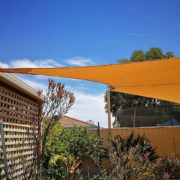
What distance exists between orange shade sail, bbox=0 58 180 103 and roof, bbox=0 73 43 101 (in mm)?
405

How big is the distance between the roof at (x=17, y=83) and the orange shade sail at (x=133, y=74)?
0.40 metres

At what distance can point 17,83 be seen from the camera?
6.62 m

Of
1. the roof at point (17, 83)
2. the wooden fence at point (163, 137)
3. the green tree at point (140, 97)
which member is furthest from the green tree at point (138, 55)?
the roof at point (17, 83)

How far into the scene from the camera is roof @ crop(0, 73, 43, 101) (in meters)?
5.85

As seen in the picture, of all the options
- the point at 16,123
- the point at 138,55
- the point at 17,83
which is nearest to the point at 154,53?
the point at 138,55

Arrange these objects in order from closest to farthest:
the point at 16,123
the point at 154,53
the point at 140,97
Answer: the point at 16,123, the point at 140,97, the point at 154,53

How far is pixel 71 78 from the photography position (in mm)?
6051

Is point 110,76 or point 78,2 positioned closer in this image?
point 110,76

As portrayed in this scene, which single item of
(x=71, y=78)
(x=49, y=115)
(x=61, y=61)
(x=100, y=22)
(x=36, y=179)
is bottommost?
(x=36, y=179)

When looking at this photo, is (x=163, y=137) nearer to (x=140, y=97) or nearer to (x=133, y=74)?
(x=133, y=74)

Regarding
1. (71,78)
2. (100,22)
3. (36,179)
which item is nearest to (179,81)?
(71,78)

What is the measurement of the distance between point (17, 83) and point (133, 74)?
210cm

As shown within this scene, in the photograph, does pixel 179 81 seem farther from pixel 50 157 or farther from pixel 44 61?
pixel 44 61

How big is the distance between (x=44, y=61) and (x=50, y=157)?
106 inches
